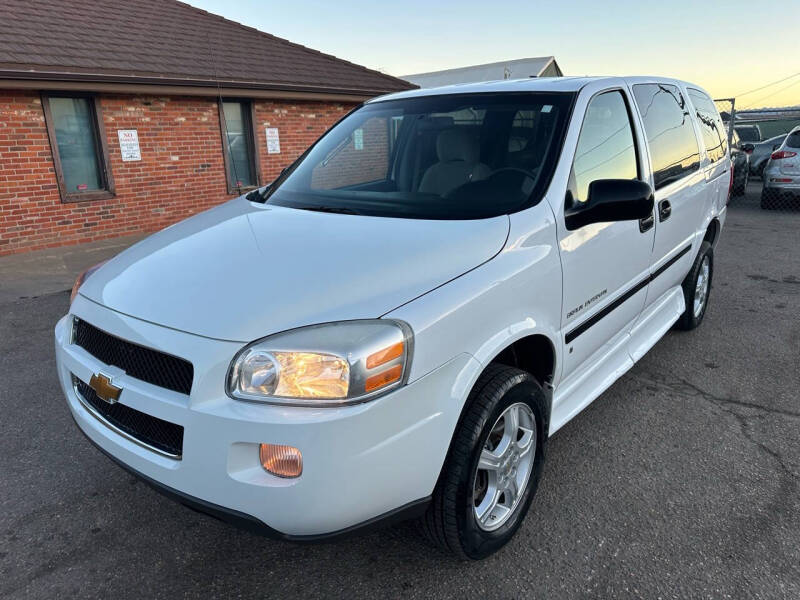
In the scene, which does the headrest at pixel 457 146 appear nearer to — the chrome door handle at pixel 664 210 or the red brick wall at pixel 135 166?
the chrome door handle at pixel 664 210

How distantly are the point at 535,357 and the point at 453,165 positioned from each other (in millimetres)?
1053

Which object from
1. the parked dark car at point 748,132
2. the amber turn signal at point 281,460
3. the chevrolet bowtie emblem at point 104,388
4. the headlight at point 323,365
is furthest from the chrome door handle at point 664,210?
the parked dark car at point 748,132

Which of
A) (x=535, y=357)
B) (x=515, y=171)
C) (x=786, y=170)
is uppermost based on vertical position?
(x=515, y=171)

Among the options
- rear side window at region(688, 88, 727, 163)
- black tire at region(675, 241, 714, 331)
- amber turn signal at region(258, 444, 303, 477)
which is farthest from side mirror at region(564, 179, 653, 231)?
rear side window at region(688, 88, 727, 163)

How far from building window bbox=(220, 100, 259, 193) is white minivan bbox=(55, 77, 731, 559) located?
7878 mm

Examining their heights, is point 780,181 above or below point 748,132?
below

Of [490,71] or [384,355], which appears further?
[490,71]

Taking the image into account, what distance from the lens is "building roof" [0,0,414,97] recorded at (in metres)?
8.23

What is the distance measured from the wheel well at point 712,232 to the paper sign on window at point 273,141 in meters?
8.51

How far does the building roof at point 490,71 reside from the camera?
26.6 meters

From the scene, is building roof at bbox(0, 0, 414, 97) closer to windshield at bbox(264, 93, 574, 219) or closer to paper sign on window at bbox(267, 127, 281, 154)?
paper sign on window at bbox(267, 127, 281, 154)

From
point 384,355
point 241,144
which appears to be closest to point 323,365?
point 384,355

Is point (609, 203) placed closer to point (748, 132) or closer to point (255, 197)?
point (255, 197)

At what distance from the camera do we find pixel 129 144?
9.35 meters
